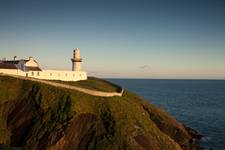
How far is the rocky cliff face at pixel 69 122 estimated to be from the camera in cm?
5122

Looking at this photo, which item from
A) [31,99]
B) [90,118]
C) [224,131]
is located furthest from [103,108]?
[224,131]

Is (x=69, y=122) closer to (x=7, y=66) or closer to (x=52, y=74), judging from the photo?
(x=52, y=74)

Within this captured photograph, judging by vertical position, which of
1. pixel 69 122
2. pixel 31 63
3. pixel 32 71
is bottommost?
pixel 69 122

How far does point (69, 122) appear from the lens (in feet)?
174

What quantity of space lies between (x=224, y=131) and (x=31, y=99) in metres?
52.7

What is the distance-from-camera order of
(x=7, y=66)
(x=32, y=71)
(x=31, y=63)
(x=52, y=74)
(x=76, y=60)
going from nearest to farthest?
1. (x=7, y=66)
2. (x=32, y=71)
3. (x=31, y=63)
4. (x=52, y=74)
5. (x=76, y=60)

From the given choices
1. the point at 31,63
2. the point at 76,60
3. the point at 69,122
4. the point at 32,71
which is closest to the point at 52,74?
the point at 32,71

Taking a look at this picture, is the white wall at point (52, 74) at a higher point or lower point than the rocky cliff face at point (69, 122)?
higher

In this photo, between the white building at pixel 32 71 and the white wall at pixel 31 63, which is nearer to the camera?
the white building at pixel 32 71

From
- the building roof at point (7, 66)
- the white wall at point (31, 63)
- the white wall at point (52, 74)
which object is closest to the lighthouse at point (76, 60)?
the white wall at point (52, 74)

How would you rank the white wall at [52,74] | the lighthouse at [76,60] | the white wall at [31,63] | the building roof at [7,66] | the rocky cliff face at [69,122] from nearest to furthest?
the rocky cliff face at [69,122], the building roof at [7,66], the white wall at [52,74], the white wall at [31,63], the lighthouse at [76,60]

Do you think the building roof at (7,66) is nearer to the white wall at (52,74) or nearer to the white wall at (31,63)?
the white wall at (52,74)

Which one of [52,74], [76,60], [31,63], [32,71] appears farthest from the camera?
[76,60]

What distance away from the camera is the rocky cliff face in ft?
168
